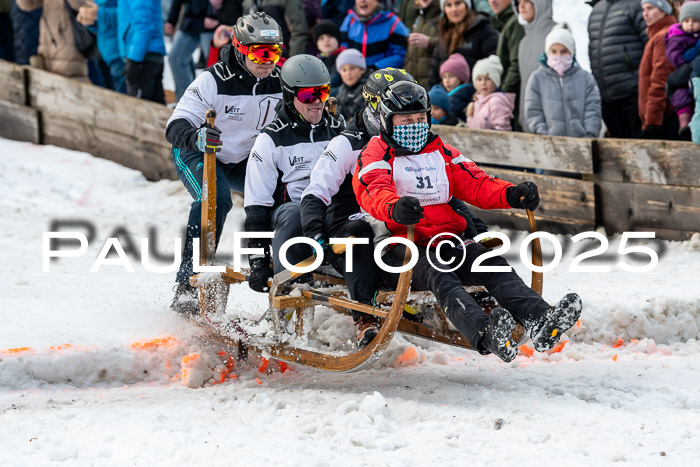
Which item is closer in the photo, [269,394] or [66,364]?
[269,394]

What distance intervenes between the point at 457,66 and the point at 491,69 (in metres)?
0.50

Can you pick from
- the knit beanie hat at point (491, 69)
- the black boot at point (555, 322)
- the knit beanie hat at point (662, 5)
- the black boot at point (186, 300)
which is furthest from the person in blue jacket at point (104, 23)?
the black boot at point (555, 322)

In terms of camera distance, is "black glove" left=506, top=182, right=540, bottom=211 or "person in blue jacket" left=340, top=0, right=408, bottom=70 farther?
"person in blue jacket" left=340, top=0, right=408, bottom=70

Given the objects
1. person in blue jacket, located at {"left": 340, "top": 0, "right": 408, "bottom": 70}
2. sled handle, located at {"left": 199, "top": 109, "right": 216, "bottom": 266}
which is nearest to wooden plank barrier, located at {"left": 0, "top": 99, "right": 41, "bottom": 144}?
person in blue jacket, located at {"left": 340, "top": 0, "right": 408, "bottom": 70}

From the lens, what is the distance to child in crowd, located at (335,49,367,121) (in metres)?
8.65

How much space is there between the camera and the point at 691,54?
24.6 ft

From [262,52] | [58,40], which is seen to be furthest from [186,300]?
[58,40]

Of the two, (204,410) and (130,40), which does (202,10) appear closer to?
(130,40)

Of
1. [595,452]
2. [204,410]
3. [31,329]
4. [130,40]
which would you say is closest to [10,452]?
[204,410]

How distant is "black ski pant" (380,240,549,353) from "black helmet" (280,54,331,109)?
120 cm

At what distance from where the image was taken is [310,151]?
19.1 ft

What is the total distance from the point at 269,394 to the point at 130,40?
21.2 ft

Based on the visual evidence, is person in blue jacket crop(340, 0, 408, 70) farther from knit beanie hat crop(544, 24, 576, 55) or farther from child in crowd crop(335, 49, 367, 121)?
knit beanie hat crop(544, 24, 576, 55)
